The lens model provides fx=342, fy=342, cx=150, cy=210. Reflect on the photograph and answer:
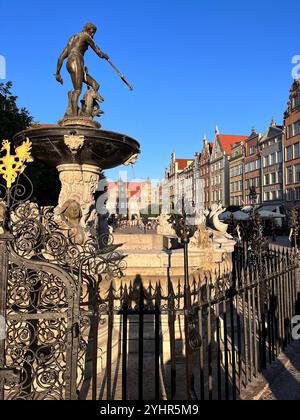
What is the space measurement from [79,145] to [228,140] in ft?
209

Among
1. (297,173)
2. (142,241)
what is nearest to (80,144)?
(142,241)

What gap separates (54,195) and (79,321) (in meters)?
20.7

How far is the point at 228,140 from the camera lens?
66.9 m

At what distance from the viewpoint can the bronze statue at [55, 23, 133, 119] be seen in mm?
7625

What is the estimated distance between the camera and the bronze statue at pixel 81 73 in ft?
25.0

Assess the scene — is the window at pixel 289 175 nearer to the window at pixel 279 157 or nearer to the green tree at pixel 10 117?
the window at pixel 279 157

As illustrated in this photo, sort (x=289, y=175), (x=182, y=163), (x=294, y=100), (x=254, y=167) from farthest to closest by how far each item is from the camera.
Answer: (x=182, y=163) → (x=254, y=167) → (x=289, y=175) → (x=294, y=100)

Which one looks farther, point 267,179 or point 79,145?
point 267,179

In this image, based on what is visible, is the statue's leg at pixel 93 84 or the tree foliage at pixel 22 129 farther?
the tree foliage at pixel 22 129

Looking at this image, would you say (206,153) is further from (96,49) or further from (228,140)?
(96,49)

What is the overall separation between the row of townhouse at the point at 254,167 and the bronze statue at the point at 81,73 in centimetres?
1313

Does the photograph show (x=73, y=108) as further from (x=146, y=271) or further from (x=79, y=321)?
(x=79, y=321)

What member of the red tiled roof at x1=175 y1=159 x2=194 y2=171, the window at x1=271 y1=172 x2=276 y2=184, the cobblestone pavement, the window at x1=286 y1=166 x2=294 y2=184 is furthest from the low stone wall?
the red tiled roof at x1=175 y1=159 x2=194 y2=171

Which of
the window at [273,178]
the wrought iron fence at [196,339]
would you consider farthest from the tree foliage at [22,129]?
the window at [273,178]
